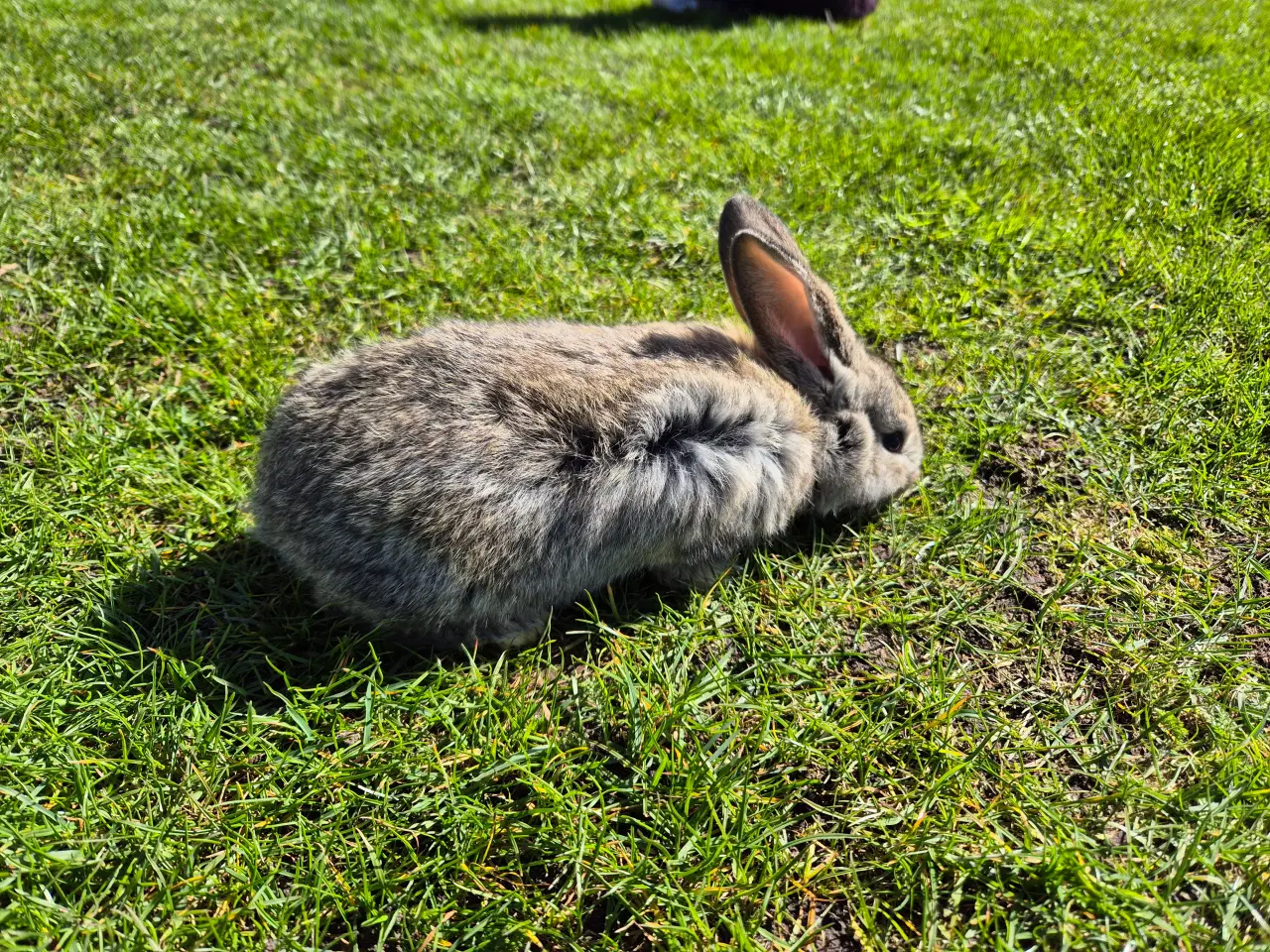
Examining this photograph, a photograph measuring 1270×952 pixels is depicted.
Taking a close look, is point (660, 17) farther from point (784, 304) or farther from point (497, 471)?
point (497, 471)

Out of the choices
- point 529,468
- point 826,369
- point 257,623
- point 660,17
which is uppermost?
point 660,17

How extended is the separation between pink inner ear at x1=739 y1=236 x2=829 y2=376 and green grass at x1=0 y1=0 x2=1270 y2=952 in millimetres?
720

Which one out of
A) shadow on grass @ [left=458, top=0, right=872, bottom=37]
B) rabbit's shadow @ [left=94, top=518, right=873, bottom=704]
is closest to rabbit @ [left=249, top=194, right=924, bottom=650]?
rabbit's shadow @ [left=94, top=518, right=873, bottom=704]

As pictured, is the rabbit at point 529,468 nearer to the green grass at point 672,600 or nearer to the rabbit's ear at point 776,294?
the rabbit's ear at point 776,294

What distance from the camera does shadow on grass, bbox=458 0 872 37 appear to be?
8445 millimetres

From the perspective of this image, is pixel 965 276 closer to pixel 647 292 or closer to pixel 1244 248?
pixel 1244 248

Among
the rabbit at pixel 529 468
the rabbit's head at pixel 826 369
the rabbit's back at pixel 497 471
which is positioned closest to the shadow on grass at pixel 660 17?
the rabbit's head at pixel 826 369

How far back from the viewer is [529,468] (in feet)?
7.97

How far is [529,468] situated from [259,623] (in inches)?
43.2

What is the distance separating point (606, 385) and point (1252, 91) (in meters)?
5.71

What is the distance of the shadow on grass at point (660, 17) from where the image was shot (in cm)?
845

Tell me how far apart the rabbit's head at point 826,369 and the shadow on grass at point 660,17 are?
6538mm

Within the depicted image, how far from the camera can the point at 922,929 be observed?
6.20 ft

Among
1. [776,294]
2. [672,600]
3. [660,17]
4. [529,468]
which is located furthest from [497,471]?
[660,17]
